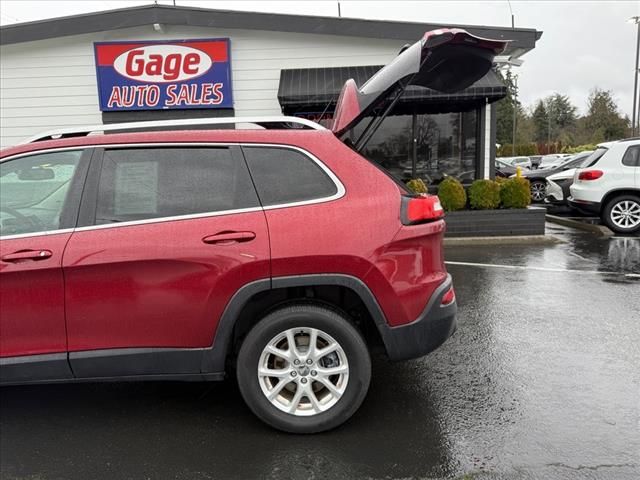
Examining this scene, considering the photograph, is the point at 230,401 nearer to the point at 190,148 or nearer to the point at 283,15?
the point at 190,148

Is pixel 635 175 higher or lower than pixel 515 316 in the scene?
higher

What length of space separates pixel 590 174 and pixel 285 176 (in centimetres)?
920

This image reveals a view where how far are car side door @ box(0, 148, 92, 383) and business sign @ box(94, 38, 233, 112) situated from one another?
7972 mm

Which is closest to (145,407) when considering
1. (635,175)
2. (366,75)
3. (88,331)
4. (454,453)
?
(88,331)

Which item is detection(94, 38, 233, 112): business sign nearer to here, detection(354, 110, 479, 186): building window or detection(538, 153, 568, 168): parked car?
detection(354, 110, 479, 186): building window

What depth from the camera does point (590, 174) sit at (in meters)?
10.3

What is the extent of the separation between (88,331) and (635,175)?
1025 cm

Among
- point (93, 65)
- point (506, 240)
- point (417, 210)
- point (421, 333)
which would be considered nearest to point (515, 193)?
point (506, 240)

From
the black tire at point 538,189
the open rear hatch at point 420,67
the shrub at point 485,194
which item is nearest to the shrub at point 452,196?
the shrub at point 485,194

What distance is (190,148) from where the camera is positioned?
10.1ft

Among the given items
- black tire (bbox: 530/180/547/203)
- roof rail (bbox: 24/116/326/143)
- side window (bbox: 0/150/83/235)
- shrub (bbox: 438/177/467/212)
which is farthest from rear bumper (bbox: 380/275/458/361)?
black tire (bbox: 530/180/547/203)

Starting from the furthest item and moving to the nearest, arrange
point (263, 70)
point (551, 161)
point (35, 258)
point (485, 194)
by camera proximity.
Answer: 1. point (551, 161)
2. point (263, 70)
3. point (485, 194)
4. point (35, 258)

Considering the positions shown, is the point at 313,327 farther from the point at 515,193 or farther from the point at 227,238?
the point at 515,193

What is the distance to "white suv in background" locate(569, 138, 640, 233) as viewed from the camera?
991cm
